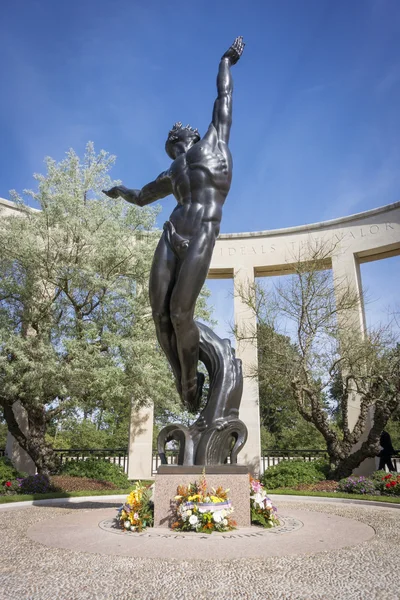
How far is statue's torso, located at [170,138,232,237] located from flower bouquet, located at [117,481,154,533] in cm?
315

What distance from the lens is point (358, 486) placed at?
1097 centimetres

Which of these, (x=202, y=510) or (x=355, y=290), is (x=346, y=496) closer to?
(x=202, y=510)

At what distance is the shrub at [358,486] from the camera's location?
10.7m

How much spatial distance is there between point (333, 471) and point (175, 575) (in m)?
11.5

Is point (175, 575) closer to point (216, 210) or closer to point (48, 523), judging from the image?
point (48, 523)

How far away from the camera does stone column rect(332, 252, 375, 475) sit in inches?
621

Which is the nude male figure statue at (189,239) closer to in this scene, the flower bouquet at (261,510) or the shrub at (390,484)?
the flower bouquet at (261,510)

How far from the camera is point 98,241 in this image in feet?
45.0

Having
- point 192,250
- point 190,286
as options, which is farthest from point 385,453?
point 192,250

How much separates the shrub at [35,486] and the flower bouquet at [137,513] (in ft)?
20.4

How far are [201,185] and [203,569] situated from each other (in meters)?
4.08

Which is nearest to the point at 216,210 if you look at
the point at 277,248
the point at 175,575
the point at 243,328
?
the point at 175,575

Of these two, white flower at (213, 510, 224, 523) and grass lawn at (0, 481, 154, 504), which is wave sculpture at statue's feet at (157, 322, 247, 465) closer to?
white flower at (213, 510, 224, 523)

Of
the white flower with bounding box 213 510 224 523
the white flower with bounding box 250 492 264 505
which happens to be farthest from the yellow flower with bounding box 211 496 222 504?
the white flower with bounding box 250 492 264 505
